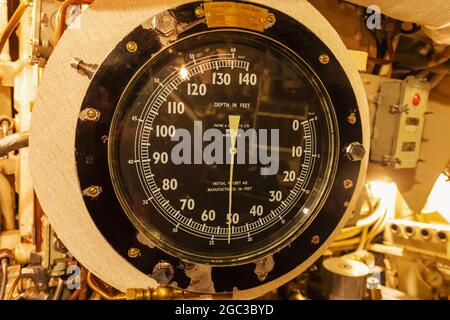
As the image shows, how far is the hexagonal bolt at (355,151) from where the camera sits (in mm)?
912

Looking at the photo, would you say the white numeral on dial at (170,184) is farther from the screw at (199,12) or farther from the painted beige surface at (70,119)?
the screw at (199,12)

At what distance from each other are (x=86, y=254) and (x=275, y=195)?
48cm

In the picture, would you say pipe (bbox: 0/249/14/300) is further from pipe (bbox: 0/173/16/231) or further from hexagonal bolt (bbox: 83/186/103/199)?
hexagonal bolt (bbox: 83/186/103/199)

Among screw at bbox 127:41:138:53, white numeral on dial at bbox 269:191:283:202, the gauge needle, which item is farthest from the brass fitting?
screw at bbox 127:41:138:53

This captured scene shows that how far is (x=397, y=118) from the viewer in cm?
122

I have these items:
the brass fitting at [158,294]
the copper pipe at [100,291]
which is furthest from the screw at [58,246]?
the brass fitting at [158,294]

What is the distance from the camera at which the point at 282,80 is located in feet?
2.82

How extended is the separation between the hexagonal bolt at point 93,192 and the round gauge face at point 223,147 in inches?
1.5

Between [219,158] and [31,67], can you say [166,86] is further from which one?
[31,67]

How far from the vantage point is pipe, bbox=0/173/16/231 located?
3.96ft

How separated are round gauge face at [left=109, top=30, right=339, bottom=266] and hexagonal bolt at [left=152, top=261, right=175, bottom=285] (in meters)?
0.04
